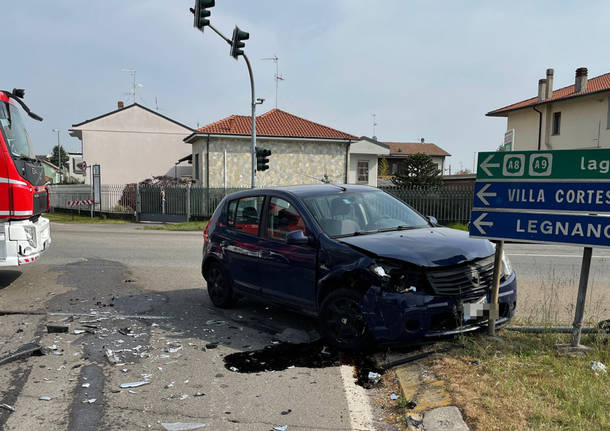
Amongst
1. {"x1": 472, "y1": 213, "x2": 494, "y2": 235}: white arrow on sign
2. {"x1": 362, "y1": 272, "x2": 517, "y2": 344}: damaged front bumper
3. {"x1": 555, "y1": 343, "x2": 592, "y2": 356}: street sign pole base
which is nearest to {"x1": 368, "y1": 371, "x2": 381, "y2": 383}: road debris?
{"x1": 362, "y1": 272, "x2": 517, "y2": 344}: damaged front bumper

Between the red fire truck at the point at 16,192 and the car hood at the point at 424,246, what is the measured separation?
5.11 meters

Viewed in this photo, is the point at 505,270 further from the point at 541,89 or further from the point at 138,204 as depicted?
the point at 541,89

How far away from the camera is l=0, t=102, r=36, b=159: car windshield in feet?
24.9

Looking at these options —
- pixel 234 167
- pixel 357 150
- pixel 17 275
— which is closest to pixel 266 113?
pixel 234 167

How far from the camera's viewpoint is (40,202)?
8.53 metres

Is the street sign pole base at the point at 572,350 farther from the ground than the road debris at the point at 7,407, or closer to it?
farther from the ground

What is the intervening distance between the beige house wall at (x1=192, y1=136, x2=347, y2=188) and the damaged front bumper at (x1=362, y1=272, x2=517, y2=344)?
27.9 m

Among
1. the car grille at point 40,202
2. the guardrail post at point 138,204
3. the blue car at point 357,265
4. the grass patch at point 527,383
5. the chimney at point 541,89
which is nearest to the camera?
the grass patch at point 527,383

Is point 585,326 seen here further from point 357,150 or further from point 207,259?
point 357,150

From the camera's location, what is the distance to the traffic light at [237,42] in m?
16.7

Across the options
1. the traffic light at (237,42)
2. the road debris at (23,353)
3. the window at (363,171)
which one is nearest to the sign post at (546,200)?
the road debris at (23,353)

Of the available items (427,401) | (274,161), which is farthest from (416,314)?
(274,161)

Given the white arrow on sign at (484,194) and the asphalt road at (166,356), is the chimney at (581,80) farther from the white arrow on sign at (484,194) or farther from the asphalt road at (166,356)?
the white arrow on sign at (484,194)

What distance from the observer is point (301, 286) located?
18.0ft
